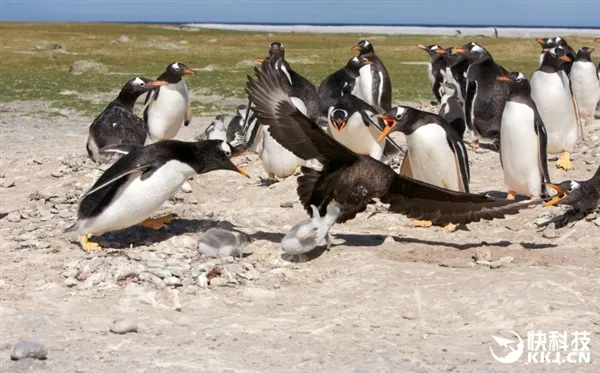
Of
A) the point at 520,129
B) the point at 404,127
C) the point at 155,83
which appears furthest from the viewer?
the point at 155,83

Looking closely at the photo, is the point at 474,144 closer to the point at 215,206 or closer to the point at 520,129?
the point at 520,129

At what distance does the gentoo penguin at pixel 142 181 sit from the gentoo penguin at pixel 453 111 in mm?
4916

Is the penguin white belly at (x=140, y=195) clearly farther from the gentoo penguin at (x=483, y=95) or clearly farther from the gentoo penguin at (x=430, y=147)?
the gentoo penguin at (x=483, y=95)

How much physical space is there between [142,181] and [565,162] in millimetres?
5226

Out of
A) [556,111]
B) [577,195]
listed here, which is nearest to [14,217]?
[577,195]

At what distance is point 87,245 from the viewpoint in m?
6.75

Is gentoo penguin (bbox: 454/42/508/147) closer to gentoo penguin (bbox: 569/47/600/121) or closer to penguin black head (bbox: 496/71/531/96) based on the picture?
gentoo penguin (bbox: 569/47/600/121)

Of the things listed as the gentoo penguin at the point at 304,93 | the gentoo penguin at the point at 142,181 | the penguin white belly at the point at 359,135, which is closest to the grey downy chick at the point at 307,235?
the gentoo penguin at the point at 142,181

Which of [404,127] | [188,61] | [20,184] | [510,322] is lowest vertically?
[188,61]

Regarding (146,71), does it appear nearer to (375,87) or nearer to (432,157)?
(375,87)

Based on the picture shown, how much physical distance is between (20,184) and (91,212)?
10.8 ft

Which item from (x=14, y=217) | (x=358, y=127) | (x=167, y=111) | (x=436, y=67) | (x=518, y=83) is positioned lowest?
(x=14, y=217)

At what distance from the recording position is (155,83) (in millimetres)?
9328

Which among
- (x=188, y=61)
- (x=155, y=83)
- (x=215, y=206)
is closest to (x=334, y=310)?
(x=215, y=206)
